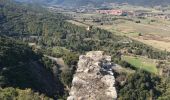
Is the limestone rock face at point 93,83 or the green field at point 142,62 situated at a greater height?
the limestone rock face at point 93,83

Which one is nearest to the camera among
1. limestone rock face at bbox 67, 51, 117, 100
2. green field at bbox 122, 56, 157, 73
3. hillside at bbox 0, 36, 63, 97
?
limestone rock face at bbox 67, 51, 117, 100

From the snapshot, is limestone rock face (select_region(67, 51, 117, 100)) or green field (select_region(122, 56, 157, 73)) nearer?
limestone rock face (select_region(67, 51, 117, 100))

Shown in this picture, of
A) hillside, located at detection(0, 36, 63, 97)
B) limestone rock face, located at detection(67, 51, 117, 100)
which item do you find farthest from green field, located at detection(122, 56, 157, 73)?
limestone rock face, located at detection(67, 51, 117, 100)

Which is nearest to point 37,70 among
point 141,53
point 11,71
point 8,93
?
point 11,71

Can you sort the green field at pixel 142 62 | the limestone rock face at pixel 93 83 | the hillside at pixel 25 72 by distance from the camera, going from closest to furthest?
the limestone rock face at pixel 93 83
the hillside at pixel 25 72
the green field at pixel 142 62

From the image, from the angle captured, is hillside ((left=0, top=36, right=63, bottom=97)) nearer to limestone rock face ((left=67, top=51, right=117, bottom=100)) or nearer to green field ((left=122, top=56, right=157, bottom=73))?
green field ((left=122, top=56, right=157, bottom=73))

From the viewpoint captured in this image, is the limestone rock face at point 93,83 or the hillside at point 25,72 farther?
the hillside at point 25,72

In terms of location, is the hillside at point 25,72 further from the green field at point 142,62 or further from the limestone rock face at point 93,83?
the limestone rock face at point 93,83

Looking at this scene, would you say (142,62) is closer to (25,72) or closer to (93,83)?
(25,72)

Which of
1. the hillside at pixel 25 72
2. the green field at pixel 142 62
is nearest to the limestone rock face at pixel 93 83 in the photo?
the hillside at pixel 25 72

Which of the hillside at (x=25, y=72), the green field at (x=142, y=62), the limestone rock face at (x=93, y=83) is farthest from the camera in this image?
the green field at (x=142, y=62)
